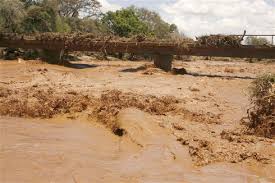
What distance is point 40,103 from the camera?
14.2 metres

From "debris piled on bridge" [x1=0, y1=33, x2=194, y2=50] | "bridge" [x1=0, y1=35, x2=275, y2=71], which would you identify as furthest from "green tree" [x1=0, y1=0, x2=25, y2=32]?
"debris piled on bridge" [x1=0, y1=33, x2=194, y2=50]

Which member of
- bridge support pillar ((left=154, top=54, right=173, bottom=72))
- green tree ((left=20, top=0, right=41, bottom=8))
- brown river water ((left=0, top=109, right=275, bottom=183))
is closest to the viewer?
brown river water ((left=0, top=109, right=275, bottom=183))

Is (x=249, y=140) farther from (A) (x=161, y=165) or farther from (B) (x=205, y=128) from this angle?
(A) (x=161, y=165)

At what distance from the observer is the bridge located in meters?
25.7

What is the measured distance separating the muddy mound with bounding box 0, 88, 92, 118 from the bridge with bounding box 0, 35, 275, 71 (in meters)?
11.6

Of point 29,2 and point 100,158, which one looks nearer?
point 100,158

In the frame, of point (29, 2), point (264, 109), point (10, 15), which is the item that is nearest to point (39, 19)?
point (10, 15)

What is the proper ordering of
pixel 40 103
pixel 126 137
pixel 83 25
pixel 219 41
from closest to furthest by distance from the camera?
pixel 126 137, pixel 40 103, pixel 219 41, pixel 83 25

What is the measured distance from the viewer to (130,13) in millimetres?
57312

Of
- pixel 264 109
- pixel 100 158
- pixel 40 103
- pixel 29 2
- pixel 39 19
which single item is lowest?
pixel 100 158

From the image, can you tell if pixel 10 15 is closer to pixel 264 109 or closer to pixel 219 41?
pixel 219 41

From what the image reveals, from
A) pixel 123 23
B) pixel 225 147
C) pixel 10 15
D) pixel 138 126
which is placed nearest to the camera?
pixel 225 147

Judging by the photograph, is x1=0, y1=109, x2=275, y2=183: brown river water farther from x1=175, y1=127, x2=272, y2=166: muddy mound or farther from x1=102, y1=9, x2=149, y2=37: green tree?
x1=102, y1=9, x2=149, y2=37: green tree

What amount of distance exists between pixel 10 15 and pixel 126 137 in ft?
86.7
